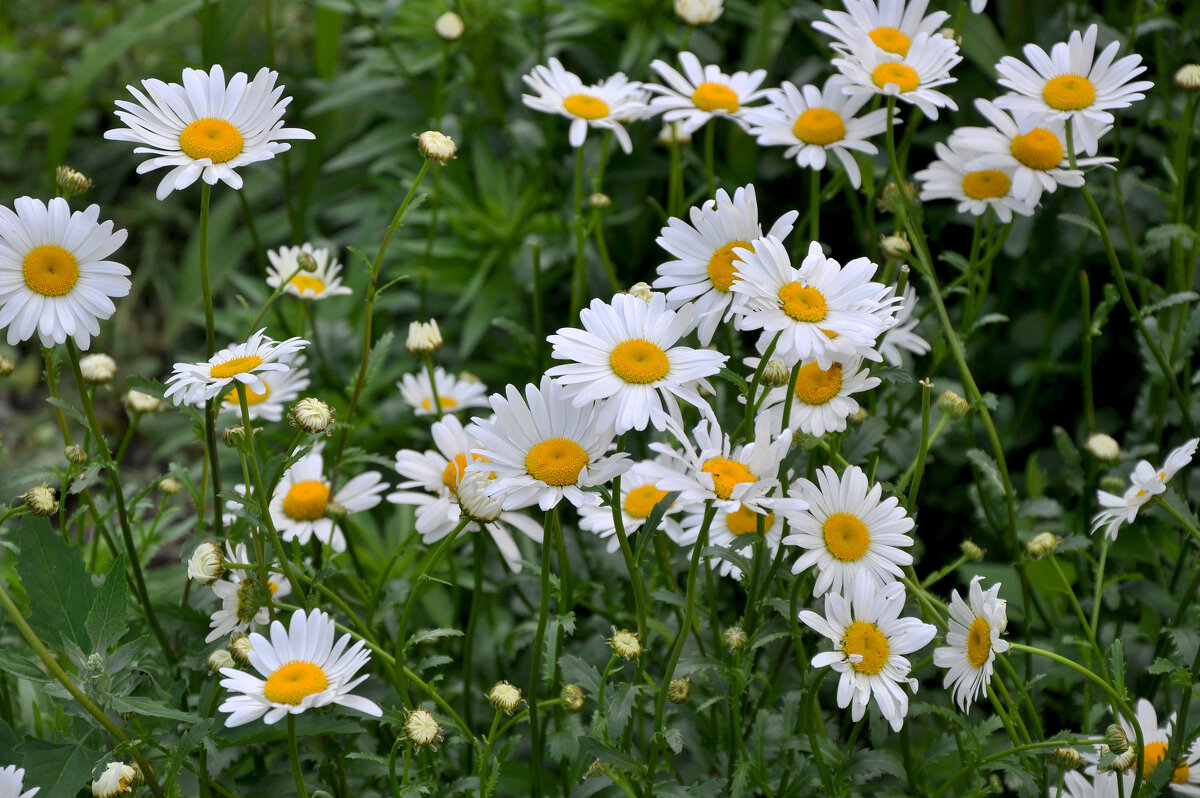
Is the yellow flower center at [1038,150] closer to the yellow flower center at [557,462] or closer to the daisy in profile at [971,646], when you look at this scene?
the daisy in profile at [971,646]

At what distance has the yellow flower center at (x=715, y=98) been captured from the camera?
1.51 m

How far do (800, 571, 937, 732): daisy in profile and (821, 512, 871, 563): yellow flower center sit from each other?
0.9 inches

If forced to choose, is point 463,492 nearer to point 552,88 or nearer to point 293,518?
point 293,518

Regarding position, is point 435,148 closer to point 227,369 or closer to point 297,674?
point 227,369

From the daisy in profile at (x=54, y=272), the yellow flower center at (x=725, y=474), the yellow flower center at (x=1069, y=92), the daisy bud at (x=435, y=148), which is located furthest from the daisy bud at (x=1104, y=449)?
the daisy in profile at (x=54, y=272)

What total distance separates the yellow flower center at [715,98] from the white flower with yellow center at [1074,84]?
1.19ft

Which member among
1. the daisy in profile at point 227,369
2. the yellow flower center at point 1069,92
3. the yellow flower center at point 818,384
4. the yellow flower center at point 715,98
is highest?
the yellow flower center at point 715,98

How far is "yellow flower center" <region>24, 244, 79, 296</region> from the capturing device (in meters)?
1.10

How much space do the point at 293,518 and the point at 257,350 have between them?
15.0 inches

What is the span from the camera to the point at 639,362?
983mm

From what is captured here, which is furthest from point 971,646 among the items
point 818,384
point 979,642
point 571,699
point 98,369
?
point 98,369

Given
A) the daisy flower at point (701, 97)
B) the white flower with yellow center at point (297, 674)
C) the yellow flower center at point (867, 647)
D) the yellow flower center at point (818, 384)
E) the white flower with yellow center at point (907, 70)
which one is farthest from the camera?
the daisy flower at point (701, 97)

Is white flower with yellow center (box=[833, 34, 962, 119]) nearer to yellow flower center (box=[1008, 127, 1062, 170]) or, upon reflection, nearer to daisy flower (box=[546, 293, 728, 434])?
yellow flower center (box=[1008, 127, 1062, 170])

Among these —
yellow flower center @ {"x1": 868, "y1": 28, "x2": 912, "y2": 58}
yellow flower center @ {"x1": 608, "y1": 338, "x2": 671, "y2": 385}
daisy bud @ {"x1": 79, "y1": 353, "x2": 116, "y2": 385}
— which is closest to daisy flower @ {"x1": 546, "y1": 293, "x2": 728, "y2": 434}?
yellow flower center @ {"x1": 608, "y1": 338, "x2": 671, "y2": 385}
